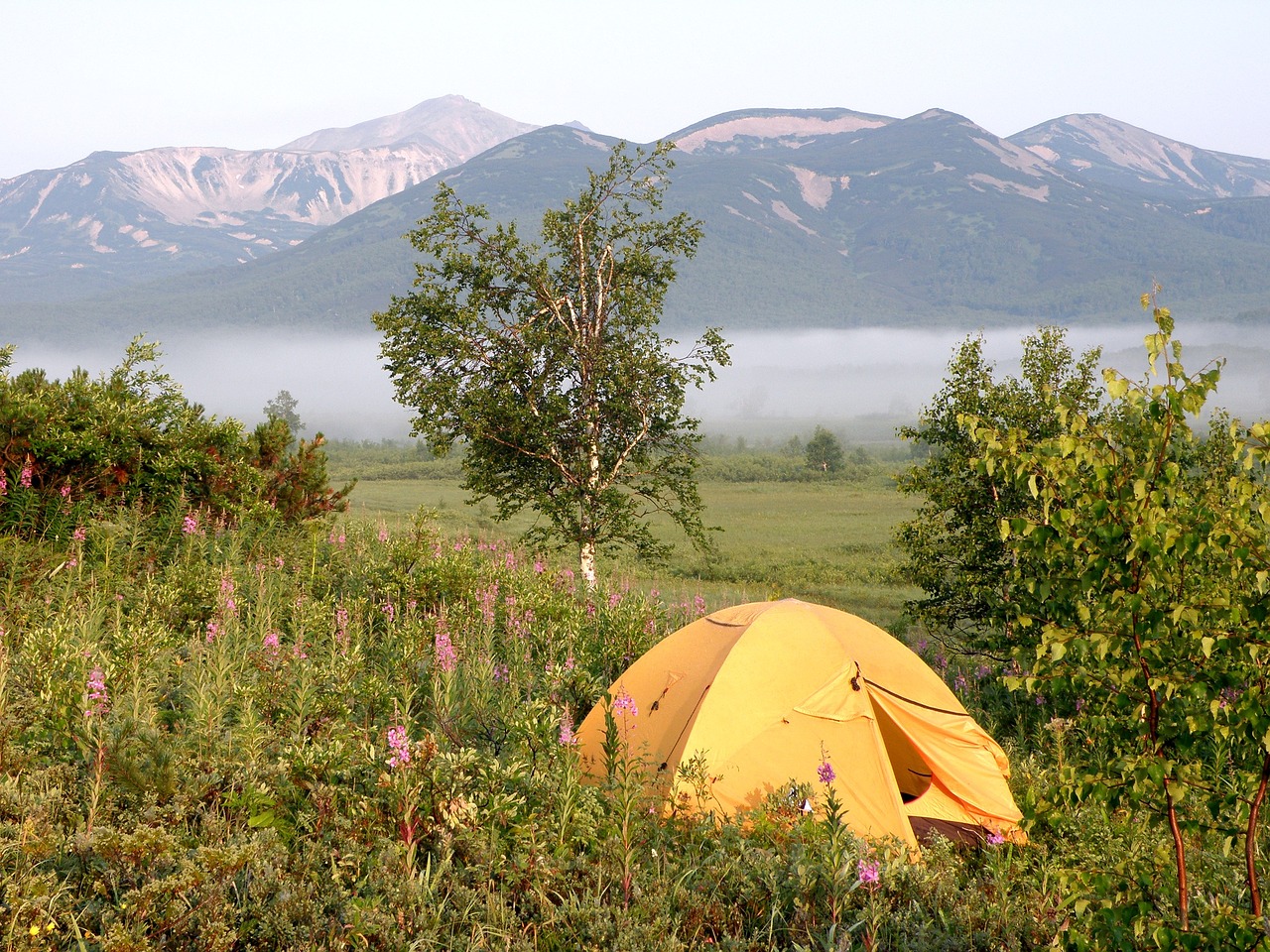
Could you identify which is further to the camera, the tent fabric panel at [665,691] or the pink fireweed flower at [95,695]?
the tent fabric panel at [665,691]

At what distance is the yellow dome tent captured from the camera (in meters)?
7.95

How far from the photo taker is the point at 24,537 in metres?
11.7

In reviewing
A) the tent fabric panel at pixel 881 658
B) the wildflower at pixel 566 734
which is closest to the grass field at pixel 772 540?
the tent fabric panel at pixel 881 658

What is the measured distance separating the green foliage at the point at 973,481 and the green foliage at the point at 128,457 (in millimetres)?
9941

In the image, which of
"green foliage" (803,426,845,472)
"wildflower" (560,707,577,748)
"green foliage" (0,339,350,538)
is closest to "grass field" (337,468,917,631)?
"green foliage" (0,339,350,538)

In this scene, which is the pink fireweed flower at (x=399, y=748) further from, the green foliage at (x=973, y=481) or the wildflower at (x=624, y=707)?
the green foliage at (x=973, y=481)

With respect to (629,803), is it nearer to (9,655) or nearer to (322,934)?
(322,934)

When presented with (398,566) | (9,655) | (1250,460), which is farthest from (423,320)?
(1250,460)

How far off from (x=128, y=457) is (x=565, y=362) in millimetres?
7720

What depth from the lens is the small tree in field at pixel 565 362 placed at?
17562mm

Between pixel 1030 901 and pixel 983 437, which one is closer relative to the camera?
pixel 983 437

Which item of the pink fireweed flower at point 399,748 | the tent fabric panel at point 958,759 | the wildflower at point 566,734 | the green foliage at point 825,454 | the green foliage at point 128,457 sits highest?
the green foliage at point 128,457

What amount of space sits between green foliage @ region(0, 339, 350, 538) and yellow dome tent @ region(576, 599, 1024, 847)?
22.9 ft

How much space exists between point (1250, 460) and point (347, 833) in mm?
5233
